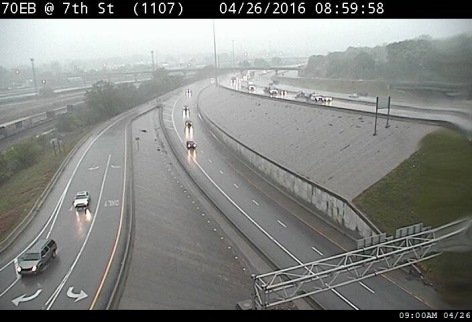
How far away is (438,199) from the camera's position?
5.28m

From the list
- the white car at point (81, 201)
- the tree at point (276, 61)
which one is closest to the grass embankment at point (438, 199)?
the white car at point (81, 201)

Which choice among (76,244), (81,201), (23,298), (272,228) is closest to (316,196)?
(272,228)

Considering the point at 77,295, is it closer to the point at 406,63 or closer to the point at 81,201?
the point at 81,201

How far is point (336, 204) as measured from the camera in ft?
39.1

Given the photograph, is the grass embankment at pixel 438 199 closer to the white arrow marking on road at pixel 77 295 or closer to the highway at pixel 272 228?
the highway at pixel 272 228

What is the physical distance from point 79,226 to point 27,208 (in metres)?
3.44

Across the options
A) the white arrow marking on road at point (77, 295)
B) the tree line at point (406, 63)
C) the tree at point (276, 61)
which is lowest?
the white arrow marking on road at point (77, 295)

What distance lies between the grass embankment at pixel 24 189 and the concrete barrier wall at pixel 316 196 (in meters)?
9.01

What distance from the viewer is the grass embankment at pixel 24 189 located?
1328cm

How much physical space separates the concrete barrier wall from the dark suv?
7.75 m

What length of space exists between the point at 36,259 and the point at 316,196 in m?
8.17
